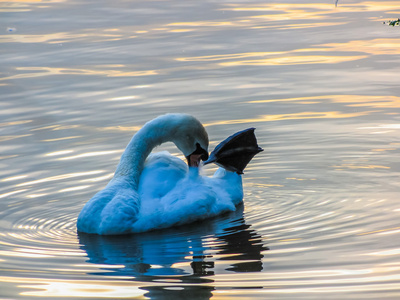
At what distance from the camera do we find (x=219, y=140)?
31.9 feet

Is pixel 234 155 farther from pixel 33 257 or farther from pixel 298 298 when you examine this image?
pixel 298 298

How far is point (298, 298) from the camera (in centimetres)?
529

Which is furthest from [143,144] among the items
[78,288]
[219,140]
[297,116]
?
[297,116]

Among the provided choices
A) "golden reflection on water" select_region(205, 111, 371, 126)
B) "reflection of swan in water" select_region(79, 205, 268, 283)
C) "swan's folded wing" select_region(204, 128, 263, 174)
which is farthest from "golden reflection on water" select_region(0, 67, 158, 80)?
"reflection of swan in water" select_region(79, 205, 268, 283)

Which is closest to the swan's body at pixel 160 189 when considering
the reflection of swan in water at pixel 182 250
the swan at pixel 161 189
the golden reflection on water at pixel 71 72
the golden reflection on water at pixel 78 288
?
the swan at pixel 161 189

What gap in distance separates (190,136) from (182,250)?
151 cm

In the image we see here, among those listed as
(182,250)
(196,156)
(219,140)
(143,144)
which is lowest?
(182,250)

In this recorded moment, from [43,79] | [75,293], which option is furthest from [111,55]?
[75,293]

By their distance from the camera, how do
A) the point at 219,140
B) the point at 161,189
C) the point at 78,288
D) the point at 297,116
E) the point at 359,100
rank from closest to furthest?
the point at 78,288
the point at 161,189
the point at 219,140
the point at 297,116
the point at 359,100

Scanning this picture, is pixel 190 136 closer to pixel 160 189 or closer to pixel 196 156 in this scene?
pixel 196 156

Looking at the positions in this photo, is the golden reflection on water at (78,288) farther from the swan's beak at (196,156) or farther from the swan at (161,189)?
the swan's beak at (196,156)

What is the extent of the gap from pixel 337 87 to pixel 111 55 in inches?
179

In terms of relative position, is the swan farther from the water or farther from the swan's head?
the water

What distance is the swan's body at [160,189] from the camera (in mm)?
7246
